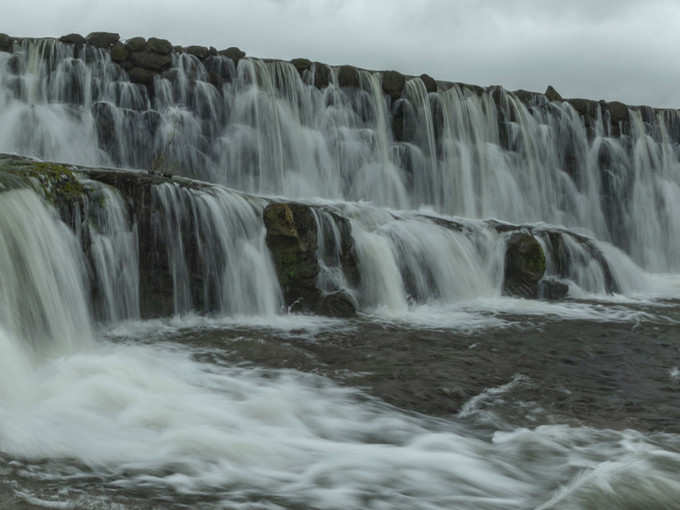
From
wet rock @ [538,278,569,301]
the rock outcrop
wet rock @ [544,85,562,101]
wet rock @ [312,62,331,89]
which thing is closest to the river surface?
the rock outcrop

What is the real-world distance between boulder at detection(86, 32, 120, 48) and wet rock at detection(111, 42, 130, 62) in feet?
0.56

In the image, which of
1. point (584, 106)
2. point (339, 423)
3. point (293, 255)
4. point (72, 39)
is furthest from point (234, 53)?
point (339, 423)

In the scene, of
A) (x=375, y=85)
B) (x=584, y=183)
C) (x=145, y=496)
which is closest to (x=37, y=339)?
(x=145, y=496)

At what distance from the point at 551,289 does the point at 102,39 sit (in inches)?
445

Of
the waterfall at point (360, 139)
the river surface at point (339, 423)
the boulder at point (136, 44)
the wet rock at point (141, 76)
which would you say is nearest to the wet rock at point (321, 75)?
the waterfall at point (360, 139)

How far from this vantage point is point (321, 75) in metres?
17.9

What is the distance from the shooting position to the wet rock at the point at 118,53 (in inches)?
620

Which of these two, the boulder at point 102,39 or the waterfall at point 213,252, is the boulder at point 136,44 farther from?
the waterfall at point 213,252

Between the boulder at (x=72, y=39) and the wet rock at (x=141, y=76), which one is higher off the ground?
the boulder at (x=72, y=39)

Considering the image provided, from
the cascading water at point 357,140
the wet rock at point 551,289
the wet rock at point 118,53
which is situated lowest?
the wet rock at point 551,289

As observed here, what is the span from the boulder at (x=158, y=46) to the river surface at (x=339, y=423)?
9.53 m

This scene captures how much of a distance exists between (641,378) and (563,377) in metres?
0.85

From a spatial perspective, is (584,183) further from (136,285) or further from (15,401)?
(15,401)

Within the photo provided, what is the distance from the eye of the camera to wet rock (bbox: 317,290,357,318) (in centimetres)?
977
